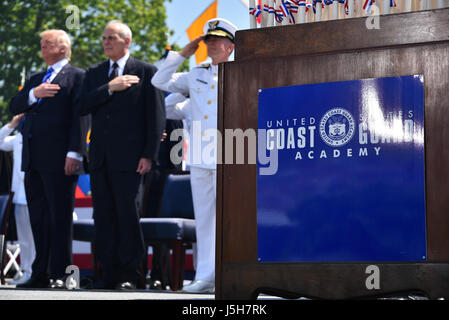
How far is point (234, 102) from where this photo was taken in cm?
345

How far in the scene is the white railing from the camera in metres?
3.50

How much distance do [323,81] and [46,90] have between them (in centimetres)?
420

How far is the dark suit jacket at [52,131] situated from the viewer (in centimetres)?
696

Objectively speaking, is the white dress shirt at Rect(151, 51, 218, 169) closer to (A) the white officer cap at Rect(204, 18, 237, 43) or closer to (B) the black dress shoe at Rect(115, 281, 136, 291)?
(A) the white officer cap at Rect(204, 18, 237, 43)

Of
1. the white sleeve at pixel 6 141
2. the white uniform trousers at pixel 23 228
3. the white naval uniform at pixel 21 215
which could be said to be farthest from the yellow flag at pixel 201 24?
the white uniform trousers at pixel 23 228

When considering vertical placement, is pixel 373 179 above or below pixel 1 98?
below

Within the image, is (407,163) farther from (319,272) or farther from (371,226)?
(319,272)

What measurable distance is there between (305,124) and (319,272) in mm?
584

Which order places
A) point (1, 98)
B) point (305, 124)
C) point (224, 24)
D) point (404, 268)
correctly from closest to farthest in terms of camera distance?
point (404, 268)
point (305, 124)
point (224, 24)
point (1, 98)

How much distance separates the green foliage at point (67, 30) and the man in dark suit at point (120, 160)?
883 inches

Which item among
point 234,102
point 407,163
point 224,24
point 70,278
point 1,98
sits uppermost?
point 1,98

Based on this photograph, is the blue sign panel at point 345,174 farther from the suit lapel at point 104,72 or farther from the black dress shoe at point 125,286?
the suit lapel at point 104,72

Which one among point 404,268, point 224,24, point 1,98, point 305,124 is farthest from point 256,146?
point 1,98

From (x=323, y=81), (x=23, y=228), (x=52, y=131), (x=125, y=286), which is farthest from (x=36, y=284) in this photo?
A: (x=323, y=81)
